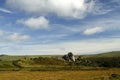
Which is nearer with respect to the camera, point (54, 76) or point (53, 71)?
point (54, 76)

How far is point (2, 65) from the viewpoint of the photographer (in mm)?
108625

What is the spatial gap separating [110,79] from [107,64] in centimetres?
7056

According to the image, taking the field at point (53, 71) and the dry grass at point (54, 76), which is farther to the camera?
the field at point (53, 71)

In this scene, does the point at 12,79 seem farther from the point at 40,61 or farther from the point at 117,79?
the point at 40,61

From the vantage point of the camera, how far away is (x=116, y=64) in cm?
11306

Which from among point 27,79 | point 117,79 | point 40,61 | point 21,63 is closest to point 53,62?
point 40,61

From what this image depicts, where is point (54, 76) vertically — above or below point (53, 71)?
below

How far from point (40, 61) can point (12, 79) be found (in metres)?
71.2

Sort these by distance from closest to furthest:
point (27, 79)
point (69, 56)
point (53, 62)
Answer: point (27, 79), point (53, 62), point (69, 56)

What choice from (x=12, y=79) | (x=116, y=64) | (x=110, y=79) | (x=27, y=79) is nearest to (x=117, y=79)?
(x=110, y=79)

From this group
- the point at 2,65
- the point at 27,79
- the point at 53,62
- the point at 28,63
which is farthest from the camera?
the point at 53,62

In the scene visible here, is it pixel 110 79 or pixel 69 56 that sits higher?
pixel 69 56

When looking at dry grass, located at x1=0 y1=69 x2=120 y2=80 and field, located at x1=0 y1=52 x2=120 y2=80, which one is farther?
field, located at x1=0 y1=52 x2=120 y2=80

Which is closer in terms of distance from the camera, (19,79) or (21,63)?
(19,79)
